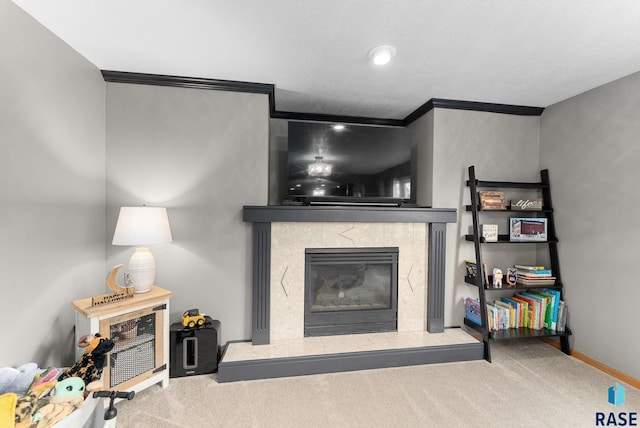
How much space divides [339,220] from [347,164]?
562mm

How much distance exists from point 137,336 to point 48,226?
93cm

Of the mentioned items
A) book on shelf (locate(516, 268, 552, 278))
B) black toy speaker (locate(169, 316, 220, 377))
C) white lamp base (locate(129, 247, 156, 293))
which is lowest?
black toy speaker (locate(169, 316, 220, 377))

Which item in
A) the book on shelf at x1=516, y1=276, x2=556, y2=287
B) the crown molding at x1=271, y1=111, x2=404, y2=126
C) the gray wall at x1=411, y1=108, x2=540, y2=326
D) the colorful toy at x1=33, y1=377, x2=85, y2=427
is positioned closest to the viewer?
the colorful toy at x1=33, y1=377, x2=85, y2=427

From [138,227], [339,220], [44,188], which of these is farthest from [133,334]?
[339,220]

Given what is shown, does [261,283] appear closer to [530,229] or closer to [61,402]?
[61,402]

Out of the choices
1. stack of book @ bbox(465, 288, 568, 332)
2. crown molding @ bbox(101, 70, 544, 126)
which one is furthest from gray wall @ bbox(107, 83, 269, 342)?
stack of book @ bbox(465, 288, 568, 332)

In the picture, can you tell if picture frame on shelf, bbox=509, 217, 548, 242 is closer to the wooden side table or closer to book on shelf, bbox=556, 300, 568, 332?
book on shelf, bbox=556, 300, 568, 332

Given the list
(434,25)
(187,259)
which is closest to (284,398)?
(187,259)

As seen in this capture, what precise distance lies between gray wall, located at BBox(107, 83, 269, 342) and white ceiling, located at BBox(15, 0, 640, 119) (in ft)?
0.89

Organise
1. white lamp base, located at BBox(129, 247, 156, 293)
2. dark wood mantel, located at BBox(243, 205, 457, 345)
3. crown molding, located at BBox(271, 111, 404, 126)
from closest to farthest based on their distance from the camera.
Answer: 1. white lamp base, located at BBox(129, 247, 156, 293)
2. dark wood mantel, located at BBox(243, 205, 457, 345)
3. crown molding, located at BBox(271, 111, 404, 126)

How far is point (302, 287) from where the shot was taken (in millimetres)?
2541

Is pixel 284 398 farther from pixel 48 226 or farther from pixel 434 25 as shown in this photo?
pixel 434 25

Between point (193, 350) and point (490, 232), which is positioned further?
point (490, 232)

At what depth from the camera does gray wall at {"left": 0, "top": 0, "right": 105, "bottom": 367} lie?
59.0 inches
